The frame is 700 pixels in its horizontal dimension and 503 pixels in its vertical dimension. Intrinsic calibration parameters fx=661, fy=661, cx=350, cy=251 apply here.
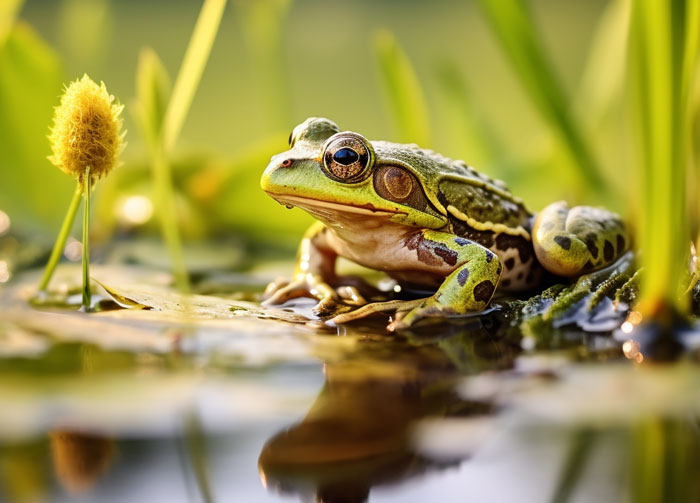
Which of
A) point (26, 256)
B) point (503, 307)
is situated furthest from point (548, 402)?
point (26, 256)

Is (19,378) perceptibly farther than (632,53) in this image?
No

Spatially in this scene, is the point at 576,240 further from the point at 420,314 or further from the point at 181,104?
the point at 181,104

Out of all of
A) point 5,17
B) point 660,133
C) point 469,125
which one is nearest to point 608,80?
point 469,125

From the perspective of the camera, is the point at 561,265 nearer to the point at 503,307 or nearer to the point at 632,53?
the point at 503,307

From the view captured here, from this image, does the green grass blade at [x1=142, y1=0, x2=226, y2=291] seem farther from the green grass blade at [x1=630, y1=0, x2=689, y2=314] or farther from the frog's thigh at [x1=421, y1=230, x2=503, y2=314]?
the green grass blade at [x1=630, y1=0, x2=689, y2=314]

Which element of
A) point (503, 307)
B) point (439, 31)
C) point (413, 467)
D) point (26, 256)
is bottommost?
point (413, 467)

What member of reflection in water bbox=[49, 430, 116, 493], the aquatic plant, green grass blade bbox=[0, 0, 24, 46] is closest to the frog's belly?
the aquatic plant
